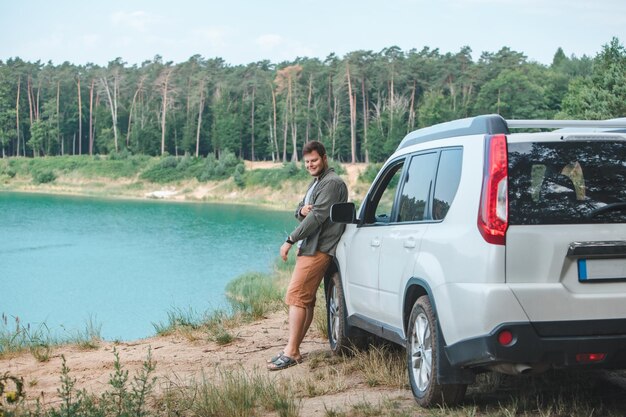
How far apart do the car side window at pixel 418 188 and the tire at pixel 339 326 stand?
1.66 meters

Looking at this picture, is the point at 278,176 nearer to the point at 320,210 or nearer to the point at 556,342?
the point at 320,210

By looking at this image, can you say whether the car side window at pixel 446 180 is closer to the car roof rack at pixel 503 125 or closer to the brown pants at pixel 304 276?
the car roof rack at pixel 503 125

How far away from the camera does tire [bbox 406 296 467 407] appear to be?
539 centimetres

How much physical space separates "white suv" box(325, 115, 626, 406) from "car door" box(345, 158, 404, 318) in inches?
48.3

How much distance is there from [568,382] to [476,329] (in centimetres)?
197

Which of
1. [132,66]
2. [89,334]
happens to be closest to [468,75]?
[132,66]

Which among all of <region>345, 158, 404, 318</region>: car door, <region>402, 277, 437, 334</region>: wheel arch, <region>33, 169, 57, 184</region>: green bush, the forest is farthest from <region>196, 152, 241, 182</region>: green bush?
<region>402, 277, 437, 334</region>: wheel arch

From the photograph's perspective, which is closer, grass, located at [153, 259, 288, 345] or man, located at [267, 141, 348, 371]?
man, located at [267, 141, 348, 371]

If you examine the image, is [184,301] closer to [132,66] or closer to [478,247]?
[478,247]

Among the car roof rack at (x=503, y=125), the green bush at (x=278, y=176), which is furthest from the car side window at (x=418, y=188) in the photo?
the green bush at (x=278, y=176)

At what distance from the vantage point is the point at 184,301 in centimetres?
2512

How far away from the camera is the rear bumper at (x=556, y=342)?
4.71 m

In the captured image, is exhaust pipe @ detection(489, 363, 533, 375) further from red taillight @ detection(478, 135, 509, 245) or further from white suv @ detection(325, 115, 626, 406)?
red taillight @ detection(478, 135, 509, 245)

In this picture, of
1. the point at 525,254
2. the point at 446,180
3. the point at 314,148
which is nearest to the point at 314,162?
the point at 314,148
